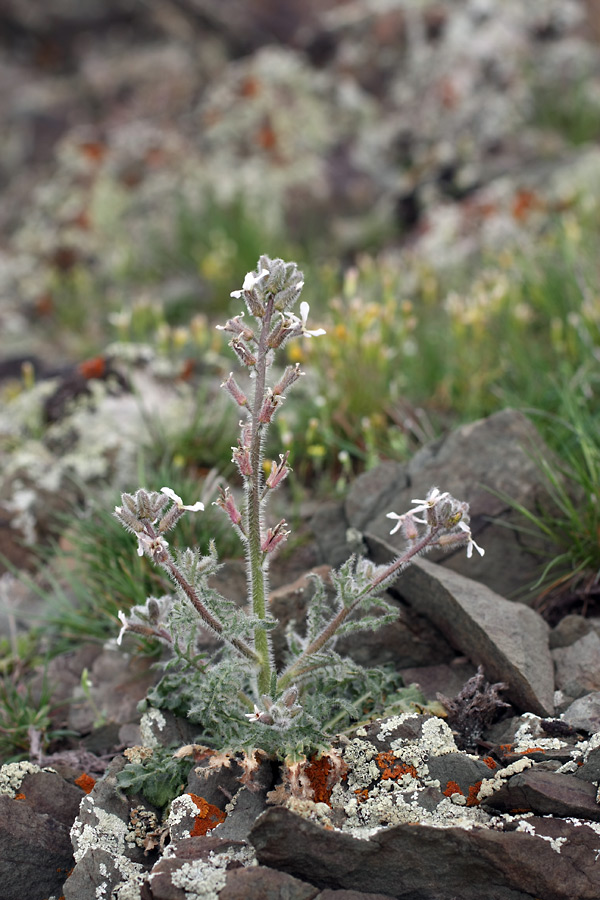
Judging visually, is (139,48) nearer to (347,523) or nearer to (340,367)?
(340,367)

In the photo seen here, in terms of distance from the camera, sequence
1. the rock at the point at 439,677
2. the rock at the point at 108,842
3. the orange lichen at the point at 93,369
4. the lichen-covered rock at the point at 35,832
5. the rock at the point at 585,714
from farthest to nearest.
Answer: the orange lichen at the point at 93,369 < the rock at the point at 439,677 < the rock at the point at 585,714 < the lichen-covered rock at the point at 35,832 < the rock at the point at 108,842

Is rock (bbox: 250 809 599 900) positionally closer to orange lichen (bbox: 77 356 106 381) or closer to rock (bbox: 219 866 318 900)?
rock (bbox: 219 866 318 900)

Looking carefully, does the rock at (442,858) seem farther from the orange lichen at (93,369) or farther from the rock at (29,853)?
the orange lichen at (93,369)

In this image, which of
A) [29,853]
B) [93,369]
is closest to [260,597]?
[29,853]

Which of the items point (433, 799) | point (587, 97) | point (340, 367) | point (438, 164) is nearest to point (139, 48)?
point (438, 164)

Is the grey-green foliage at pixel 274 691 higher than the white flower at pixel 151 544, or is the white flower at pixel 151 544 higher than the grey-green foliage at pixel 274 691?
the white flower at pixel 151 544

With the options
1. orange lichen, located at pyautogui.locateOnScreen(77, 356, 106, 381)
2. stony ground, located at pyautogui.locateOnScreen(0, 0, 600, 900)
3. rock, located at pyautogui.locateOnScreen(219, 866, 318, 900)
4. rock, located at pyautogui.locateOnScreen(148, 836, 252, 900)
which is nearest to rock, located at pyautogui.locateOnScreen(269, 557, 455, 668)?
stony ground, located at pyautogui.locateOnScreen(0, 0, 600, 900)

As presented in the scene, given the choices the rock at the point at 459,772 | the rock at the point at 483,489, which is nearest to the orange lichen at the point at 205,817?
the rock at the point at 459,772
